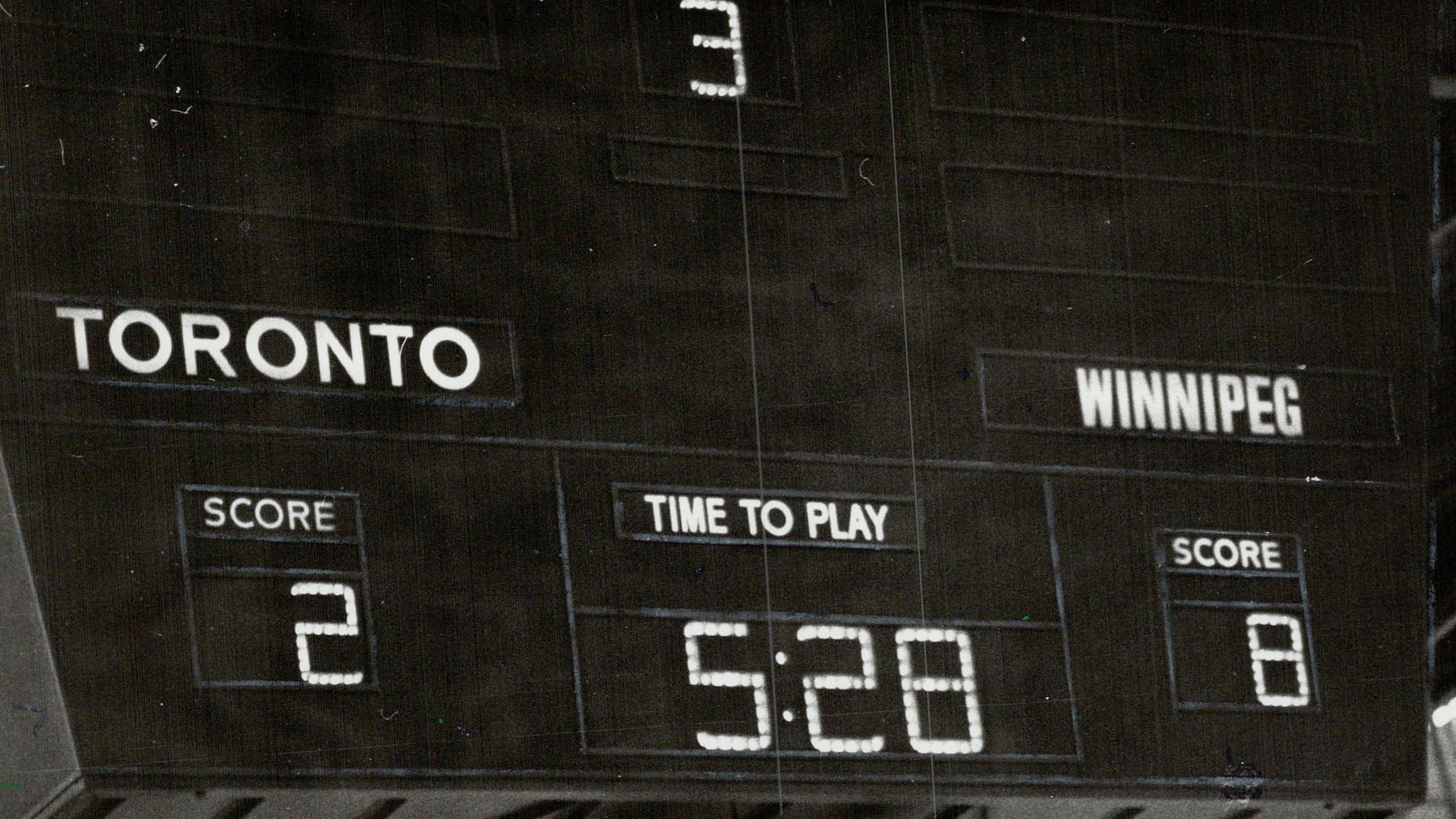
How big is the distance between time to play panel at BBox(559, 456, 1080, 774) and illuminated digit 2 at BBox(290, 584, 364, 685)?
273 millimetres

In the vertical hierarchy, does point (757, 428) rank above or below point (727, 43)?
below

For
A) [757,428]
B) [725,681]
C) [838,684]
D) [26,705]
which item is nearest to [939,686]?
[838,684]

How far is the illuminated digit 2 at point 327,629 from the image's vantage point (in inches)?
121

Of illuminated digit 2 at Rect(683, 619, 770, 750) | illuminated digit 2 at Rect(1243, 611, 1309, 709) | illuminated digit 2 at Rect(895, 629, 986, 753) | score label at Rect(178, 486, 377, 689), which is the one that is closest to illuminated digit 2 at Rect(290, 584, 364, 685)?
score label at Rect(178, 486, 377, 689)

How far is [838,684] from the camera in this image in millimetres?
3326

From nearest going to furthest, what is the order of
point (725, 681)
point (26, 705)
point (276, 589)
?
point (26, 705), point (276, 589), point (725, 681)

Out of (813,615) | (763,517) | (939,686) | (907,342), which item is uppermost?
(907,342)

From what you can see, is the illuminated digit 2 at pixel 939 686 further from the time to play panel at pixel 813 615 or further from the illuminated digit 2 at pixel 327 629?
the illuminated digit 2 at pixel 327 629

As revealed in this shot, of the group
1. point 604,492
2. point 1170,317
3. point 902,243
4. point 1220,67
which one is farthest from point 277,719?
point 1220,67

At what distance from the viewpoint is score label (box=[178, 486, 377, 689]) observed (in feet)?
9.97

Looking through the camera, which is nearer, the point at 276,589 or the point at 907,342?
the point at 276,589

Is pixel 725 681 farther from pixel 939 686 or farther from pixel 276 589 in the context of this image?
pixel 276 589

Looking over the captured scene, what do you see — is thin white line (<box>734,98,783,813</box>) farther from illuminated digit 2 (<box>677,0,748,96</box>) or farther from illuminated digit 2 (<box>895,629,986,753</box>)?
illuminated digit 2 (<box>895,629,986,753</box>)

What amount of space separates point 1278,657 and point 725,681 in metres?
0.79
